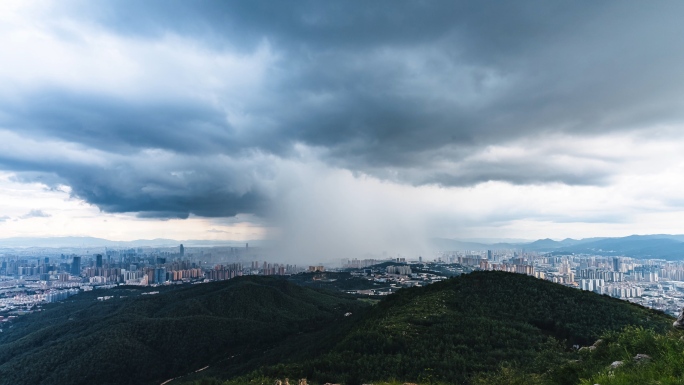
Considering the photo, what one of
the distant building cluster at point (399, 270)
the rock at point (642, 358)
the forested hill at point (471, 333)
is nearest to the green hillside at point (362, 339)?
the forested hill at point (471, 333)

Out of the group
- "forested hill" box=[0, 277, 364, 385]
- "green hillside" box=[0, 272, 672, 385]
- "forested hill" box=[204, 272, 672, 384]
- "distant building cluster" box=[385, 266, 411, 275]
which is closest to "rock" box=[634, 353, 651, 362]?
"green hillside" box=[0, 272, 672, 385]

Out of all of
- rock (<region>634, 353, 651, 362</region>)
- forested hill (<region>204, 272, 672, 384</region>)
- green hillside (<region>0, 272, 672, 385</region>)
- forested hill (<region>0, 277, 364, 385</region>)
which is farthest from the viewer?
forested hill (<region>0, 277, 364, 385</region>)

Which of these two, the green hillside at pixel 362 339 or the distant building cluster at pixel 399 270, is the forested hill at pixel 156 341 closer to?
the green hillside at pixel 362 339

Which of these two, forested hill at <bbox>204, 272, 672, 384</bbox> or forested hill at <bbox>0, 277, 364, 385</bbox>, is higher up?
forested hill at <bbox>204, 272, 672, 384</bbox>

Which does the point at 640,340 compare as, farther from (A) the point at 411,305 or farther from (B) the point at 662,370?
(A) the point at 411,305

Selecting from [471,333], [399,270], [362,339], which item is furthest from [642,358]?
[399,270]

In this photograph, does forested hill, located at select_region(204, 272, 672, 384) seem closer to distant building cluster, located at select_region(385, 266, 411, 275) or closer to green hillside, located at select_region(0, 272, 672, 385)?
green hillside, located at select_region(0, 272, 672, 385)
